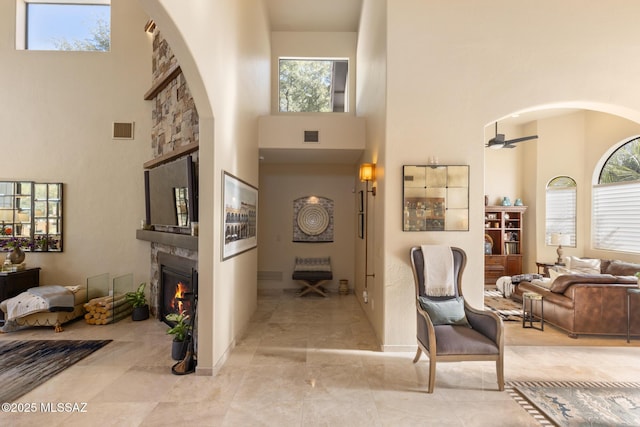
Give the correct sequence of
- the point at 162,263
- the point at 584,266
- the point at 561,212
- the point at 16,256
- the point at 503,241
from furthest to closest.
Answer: the point at 503,241 < the point at 561,212 < the point at 584,266 < the point at 16,256 < the point at 162,263

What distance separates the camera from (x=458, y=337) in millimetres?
3061

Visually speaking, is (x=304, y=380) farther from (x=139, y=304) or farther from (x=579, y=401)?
(x=139, y=304)

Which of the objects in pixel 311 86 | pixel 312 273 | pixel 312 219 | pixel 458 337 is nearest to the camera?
pixel 458 337

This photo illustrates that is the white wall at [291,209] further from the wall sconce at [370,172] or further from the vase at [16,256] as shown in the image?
the vase at [16,256]

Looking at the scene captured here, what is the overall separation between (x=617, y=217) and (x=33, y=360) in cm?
969

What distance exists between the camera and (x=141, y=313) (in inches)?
194

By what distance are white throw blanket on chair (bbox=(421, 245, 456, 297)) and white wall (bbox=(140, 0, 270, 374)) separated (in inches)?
85.2

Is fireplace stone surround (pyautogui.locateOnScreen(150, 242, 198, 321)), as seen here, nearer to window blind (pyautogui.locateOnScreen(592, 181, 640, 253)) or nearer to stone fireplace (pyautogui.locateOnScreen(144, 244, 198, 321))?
stone fireplace (pyautogui.locateOnScreen(144, 244, 198, 321))

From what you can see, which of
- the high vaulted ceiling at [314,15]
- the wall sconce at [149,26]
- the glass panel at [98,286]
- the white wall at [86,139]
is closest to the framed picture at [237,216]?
the white wall at [86,139]

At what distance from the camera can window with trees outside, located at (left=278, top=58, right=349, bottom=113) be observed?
7074mm

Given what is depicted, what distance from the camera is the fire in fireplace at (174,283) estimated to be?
13.2ft

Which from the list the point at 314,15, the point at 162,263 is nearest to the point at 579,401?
the point at 162,263

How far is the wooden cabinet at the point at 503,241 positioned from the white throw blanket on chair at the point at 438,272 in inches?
204

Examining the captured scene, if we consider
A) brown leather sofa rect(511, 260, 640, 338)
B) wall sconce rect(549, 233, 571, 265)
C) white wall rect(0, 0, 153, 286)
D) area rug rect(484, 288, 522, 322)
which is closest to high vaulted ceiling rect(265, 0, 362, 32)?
white wall rect(0, 0, 153, 286)
